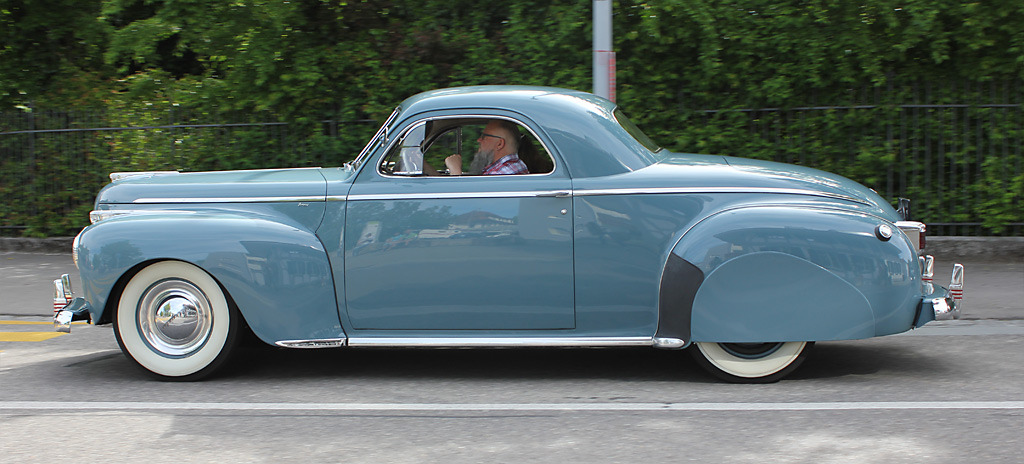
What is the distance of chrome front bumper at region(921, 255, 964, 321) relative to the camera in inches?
205

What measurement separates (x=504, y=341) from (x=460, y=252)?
1.81 feet

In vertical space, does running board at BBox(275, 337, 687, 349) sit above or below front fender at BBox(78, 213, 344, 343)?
below

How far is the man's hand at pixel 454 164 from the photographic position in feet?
18.5

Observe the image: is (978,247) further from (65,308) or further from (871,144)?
(65,308)

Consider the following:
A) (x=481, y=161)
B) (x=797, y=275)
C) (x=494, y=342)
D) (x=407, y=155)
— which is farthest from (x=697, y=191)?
(x=407, y=155)

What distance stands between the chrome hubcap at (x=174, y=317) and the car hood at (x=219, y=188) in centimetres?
52

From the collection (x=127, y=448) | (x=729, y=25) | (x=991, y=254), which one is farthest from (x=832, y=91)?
(x=127, y=448)

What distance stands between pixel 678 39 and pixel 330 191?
5.63 m

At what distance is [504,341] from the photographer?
5371 millimetres

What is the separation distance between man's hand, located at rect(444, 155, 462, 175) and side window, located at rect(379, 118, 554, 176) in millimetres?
24

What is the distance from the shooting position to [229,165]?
11.0 m

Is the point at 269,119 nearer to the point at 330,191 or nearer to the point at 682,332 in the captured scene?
the point at 330,191

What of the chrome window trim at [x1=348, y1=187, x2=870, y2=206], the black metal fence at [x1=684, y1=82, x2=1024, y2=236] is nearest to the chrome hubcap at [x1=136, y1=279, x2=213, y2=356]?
the chrome window trim at [x1=348, y1=187, x2=870, y2=206]

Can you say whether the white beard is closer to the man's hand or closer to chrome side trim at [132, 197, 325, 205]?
the man's hand
